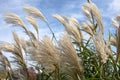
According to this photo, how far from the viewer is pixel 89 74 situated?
15.3ft

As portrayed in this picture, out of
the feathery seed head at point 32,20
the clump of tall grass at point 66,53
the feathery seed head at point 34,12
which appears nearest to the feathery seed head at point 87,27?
the clump of tall grass at point 66,53

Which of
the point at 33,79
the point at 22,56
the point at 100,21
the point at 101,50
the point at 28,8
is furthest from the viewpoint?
the point at 28,8

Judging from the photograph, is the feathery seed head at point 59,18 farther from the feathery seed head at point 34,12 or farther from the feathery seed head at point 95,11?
the feathery seed head at point 95,11

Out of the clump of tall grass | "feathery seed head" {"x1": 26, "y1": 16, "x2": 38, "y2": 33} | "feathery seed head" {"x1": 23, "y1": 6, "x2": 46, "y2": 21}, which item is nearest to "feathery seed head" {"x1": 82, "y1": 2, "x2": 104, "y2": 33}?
the clump of tall grass

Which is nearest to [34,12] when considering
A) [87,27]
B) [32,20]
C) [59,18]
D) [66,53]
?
[32,20]

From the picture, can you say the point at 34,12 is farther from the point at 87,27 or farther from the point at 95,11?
the point at 95,11

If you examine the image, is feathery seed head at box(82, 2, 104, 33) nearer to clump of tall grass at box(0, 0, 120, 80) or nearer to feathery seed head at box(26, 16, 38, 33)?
clump of tall grass at box(0, 0, 120, 80)

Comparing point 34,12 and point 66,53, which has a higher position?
point 34,12

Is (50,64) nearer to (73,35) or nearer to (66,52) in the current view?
(66,52)

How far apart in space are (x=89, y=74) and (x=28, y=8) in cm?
159

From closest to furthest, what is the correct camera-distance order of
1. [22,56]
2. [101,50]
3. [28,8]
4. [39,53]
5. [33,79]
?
[101,50] → [39,53] → [22,56] → [33,79] → [28,8]

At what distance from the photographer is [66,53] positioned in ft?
11.1

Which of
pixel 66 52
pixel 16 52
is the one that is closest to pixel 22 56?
pixel 16 52

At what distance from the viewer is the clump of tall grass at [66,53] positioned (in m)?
3.41
